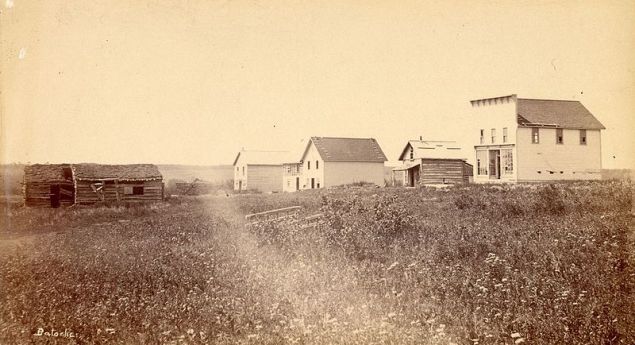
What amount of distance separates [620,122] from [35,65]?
8.48m

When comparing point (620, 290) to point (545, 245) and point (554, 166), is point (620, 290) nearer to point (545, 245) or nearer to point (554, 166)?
point (545, 245)

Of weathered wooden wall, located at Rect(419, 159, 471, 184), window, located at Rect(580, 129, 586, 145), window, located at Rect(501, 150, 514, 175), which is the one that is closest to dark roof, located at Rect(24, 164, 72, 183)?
window, located at Rect(501, 150, 514, 175)

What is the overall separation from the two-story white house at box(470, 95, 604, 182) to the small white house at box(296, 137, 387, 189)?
100 inches

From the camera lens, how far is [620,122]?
544 centimetres

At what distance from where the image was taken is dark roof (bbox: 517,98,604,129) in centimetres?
600

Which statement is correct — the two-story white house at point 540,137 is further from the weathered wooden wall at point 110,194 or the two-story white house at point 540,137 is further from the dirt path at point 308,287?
the weathered wooden wall at point 110,194

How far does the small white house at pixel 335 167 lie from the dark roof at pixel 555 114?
10.2ft

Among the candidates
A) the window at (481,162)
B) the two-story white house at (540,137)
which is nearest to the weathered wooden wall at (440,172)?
the window at (481,162)

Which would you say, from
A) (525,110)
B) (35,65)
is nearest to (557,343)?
(525,110)

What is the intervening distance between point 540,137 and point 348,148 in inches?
148

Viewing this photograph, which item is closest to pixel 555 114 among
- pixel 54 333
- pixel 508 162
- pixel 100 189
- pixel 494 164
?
pixel 508 162

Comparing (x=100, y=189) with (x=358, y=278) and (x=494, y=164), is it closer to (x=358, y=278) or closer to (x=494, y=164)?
(x=358, y=278)

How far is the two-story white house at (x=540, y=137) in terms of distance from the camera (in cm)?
616

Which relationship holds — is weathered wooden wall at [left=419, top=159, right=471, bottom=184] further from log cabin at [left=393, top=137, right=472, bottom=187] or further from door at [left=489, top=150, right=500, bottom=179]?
door at [left=489, top=150, right=500, bottom=179]
